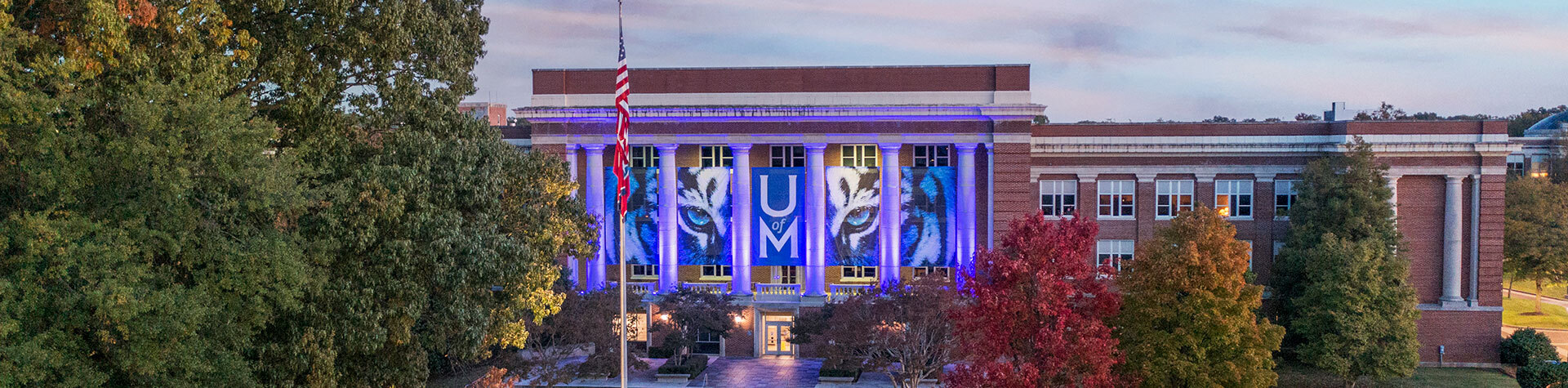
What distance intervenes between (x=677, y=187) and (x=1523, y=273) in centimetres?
5050

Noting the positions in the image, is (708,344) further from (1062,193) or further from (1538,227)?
(1538,227)

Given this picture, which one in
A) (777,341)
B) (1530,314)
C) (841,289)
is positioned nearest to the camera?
(841,289)

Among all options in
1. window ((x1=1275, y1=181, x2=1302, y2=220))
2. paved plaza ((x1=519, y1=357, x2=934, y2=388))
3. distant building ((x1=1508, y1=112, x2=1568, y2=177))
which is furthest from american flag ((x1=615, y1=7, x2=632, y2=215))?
distant building ((x1=1508, y1=112, x2=1568, y2=177))

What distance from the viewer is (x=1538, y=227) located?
2366 inches

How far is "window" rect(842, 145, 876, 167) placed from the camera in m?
47.8

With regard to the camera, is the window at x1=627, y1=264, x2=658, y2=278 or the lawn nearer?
the window at x1=627, y1=264, x2=658, y2=278

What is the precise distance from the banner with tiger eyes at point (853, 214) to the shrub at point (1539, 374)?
2460 cm

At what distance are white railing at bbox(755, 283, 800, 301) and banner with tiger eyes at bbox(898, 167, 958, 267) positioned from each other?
5.04 m

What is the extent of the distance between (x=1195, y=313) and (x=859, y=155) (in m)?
19.1

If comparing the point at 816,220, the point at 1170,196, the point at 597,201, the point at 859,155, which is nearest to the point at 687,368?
the point at 816,220

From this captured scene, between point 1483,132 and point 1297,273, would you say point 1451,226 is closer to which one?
point 1483,132

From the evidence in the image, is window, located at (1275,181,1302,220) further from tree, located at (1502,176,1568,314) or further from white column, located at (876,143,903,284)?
tree, located at (1502,176,1568,314)

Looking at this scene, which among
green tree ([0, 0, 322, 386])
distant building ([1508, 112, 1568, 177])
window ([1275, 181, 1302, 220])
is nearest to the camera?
green tree ([0, 0, 322, 386])

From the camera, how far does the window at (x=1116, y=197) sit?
49.8 m
